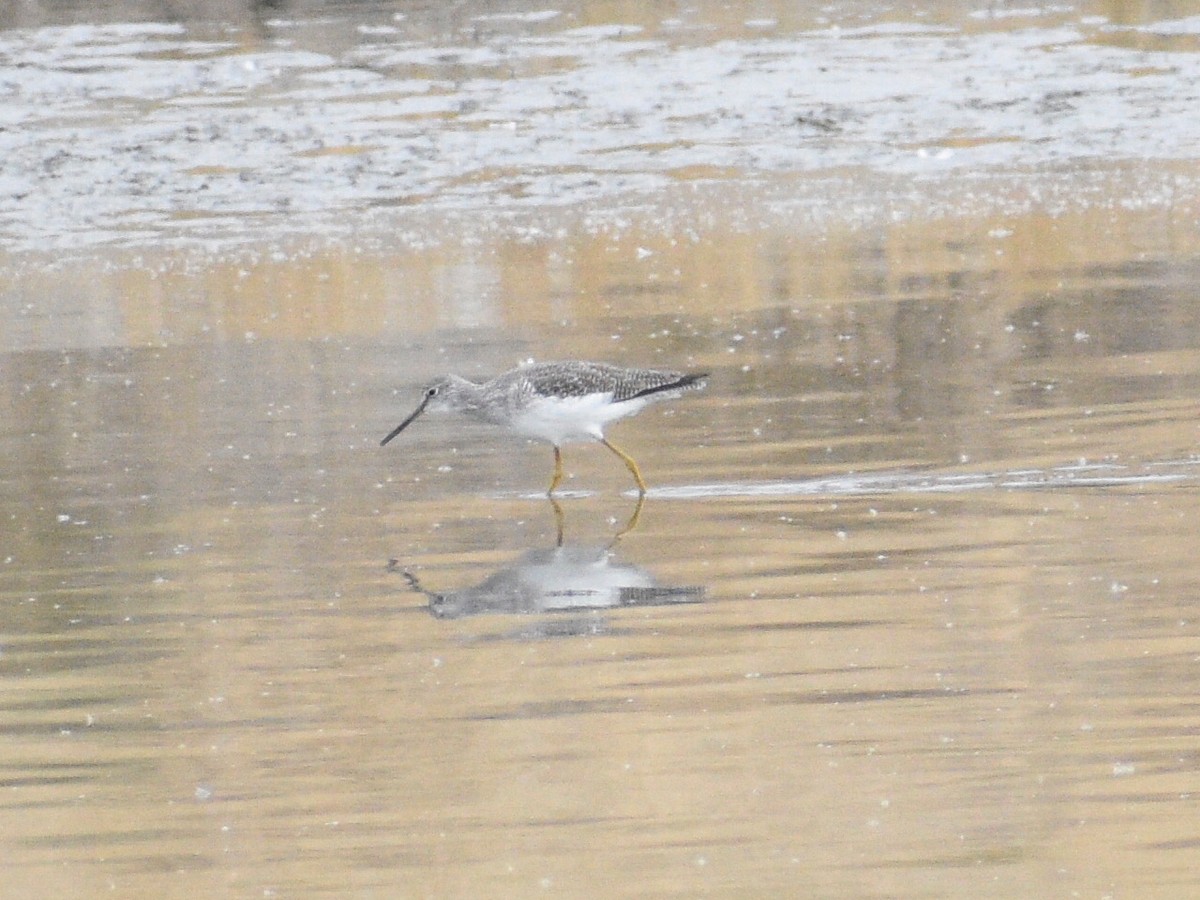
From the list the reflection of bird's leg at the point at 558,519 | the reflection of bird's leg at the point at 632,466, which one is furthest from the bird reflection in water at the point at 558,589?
the reflection of bird's leg at the point at 632,466

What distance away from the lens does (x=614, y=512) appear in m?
11.7

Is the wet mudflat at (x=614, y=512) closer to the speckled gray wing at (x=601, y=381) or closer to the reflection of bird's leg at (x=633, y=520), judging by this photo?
the reflection of bird's leg at (x=633, y=520)

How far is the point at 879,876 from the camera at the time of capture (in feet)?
21.6

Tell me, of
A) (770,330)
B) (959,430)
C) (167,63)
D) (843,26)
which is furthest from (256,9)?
(959,430)

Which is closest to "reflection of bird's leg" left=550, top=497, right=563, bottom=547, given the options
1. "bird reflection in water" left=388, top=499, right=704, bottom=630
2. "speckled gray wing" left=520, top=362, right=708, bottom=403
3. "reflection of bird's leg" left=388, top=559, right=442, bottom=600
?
"bird reflection in water" left=388, top=499, right=704, bottom=630

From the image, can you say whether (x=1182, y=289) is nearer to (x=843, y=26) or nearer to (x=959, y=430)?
(x=959, y=430)

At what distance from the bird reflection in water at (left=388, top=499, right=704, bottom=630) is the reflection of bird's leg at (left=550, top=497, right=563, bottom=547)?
22cm

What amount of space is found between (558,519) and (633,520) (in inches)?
14.5

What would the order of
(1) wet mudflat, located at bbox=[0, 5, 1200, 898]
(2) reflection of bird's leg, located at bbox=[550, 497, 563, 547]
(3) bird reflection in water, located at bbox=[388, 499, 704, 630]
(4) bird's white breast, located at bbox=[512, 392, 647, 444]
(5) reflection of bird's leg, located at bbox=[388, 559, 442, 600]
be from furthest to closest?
(4) bird's white breast, located at bbox=[512, 392, 647, 444], (2) reflection of bird's leg, located at bbox=[550, 497, 563, 547], (5) reflection of bird's leg, located at bbox=[388, 559, 442, 600], (3) bird reflection in water, located at bbox=[388, 499, 704, 630], (1) wet mudflat, located at bbox=[0, 5, 1200, 898]

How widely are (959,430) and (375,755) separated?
544 centimetres

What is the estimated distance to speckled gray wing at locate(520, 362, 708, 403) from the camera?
11.9m

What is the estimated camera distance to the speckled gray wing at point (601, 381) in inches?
469

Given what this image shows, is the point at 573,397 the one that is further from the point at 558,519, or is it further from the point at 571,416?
the point at 558,519

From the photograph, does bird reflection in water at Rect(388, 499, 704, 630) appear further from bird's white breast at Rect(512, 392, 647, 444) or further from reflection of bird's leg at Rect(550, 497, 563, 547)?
bird's white breast at Rect(512, 392, 647, 444)
